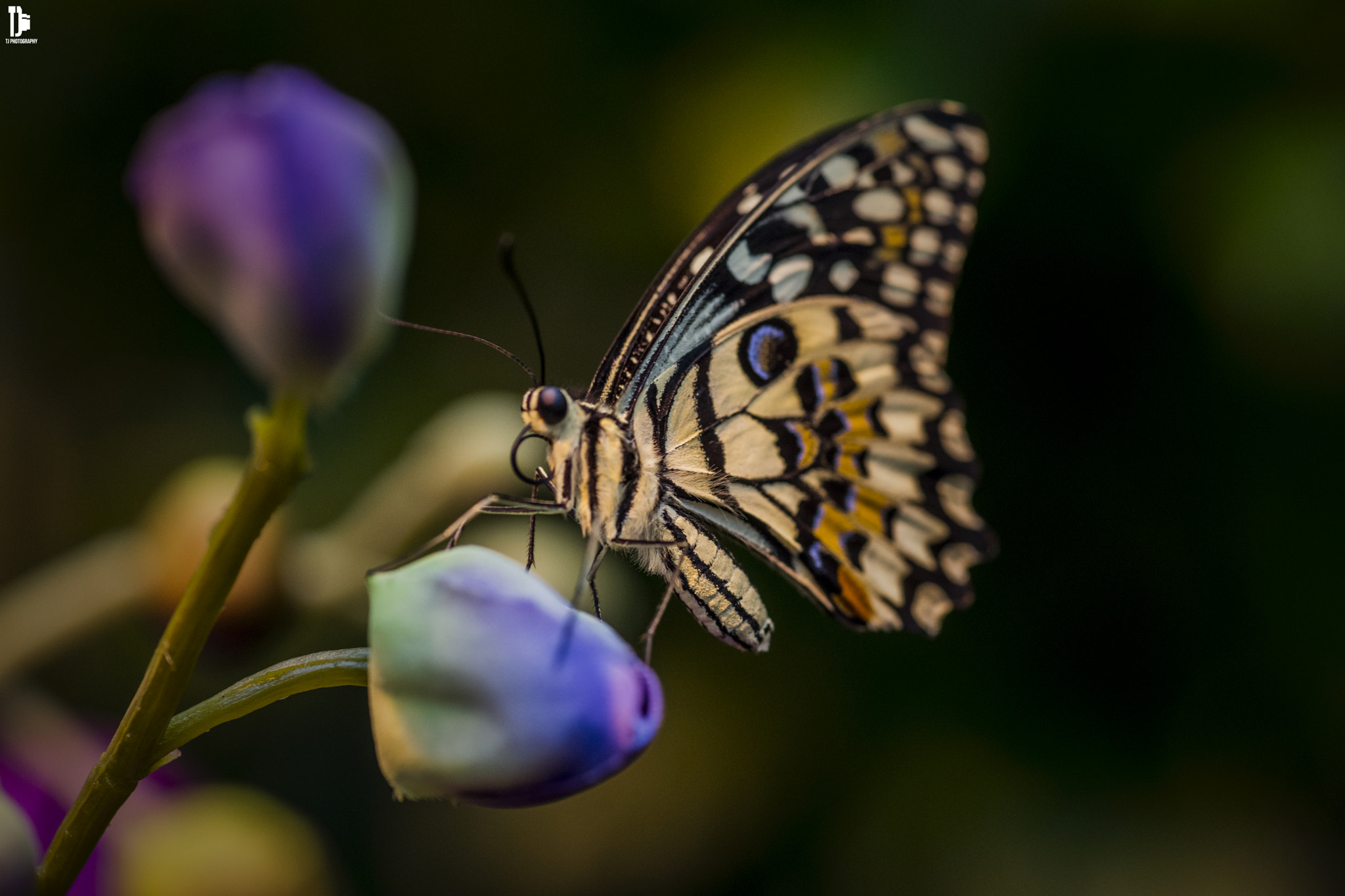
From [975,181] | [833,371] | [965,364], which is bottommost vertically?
[965,364]

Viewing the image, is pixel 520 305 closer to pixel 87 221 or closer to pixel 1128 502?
pixel 87 221

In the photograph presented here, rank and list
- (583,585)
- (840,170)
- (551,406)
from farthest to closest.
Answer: (840,170), (551,406), (583,585)

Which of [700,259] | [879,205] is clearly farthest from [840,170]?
[700,259]

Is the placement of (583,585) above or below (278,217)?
below

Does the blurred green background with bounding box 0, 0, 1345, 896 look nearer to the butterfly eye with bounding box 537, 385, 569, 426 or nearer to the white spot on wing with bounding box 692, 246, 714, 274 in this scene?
the white spot on wing with bounding box 692, 246, 714, 274

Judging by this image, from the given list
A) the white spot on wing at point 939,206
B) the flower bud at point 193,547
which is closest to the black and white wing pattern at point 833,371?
the white spot on wing at point 939,206

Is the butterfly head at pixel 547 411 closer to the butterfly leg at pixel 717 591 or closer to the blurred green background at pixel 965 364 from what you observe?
the butterfly leg at pixel 717 591

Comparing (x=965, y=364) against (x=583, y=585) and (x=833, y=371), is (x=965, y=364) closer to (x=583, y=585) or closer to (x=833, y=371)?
(x=833, y=371)
